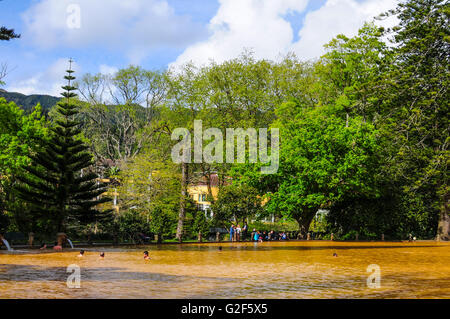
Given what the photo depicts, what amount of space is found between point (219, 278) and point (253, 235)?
28.4m

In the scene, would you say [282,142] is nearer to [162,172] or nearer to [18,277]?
[162,172]

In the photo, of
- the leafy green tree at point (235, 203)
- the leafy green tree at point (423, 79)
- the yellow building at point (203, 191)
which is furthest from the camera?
the yellow building at point (203, 191)

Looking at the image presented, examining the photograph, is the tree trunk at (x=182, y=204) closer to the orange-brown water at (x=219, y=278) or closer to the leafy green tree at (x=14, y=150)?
the leafy green tree at (x=14, y=150)

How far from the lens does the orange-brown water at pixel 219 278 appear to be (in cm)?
1419

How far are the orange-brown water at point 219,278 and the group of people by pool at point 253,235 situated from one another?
18.8 meters

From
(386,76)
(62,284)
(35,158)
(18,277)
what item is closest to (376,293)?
(62,284)

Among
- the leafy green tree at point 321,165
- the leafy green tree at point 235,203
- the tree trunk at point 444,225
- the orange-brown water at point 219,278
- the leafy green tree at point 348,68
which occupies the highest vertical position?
the leafy green tree at point 348,68

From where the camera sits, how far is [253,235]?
45.8 metres

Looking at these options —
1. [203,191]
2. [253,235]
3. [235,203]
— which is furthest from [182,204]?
[203,191]

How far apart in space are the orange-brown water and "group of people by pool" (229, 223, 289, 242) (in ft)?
61.8

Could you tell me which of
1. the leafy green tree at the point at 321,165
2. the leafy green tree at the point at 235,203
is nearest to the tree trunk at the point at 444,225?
the leafy green tree at the point at 321,165

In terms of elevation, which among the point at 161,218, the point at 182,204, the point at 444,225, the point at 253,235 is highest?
the point at 182,204

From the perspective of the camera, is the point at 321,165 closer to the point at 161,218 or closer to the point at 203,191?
the point at 203,191

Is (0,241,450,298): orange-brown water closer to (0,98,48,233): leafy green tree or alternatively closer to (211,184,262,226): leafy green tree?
(0,98,48,233): leafy green tree
